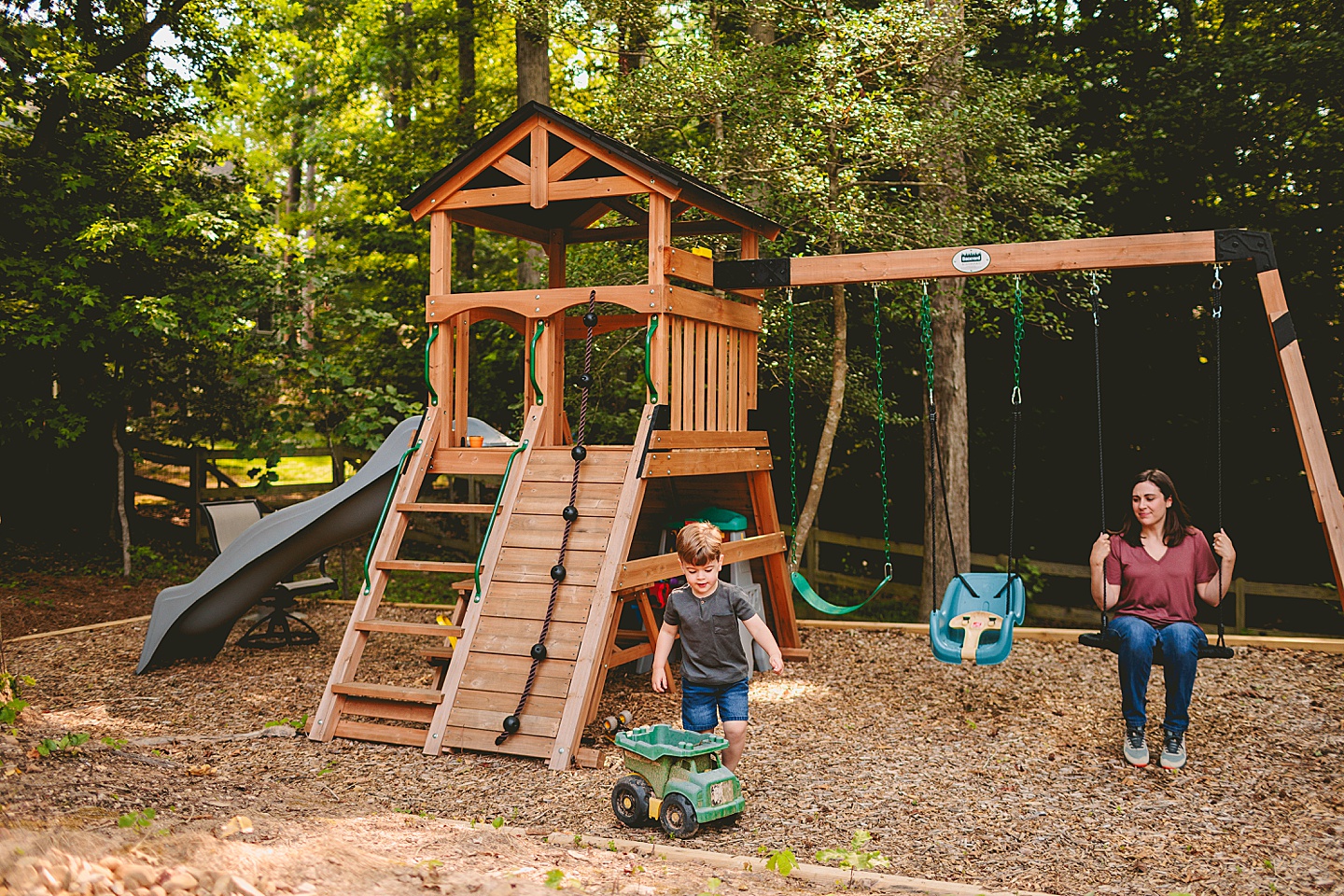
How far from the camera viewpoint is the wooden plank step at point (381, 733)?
18.1 feet

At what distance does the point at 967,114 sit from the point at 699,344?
3969 millimetres

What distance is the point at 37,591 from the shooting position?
420 inches

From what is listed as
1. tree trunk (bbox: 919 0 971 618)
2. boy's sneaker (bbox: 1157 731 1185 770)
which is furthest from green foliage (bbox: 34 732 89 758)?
tree trunk (bbox: 919 0 971 618)

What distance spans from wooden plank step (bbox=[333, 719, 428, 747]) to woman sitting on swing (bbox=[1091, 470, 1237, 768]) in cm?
371

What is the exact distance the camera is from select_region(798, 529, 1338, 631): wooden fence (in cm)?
943

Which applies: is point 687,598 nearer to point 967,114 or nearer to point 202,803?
point 202,803

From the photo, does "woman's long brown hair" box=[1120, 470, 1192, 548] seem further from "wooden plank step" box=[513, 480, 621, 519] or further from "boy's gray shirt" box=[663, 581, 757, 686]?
"wooden plank step" box=[513, 480, 621, 519]

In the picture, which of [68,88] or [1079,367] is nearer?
[68,88]

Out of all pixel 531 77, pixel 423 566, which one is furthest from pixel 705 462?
pixel 531 77

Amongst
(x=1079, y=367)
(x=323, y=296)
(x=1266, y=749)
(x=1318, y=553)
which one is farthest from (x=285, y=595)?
(x=1318, y=553)

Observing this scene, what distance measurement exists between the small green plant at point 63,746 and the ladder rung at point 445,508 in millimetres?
2037

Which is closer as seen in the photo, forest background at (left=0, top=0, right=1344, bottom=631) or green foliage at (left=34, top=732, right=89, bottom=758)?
green foliage at (left=34, top=732, right=89, bottom=758)

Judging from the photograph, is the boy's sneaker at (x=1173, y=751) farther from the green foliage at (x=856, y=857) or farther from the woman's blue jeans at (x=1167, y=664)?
the green foliage at (x=856, y=857)

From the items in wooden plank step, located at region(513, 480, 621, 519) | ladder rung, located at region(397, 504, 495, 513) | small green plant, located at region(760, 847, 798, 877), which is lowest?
small green plant, located at region(760, 847, 798, 877)
